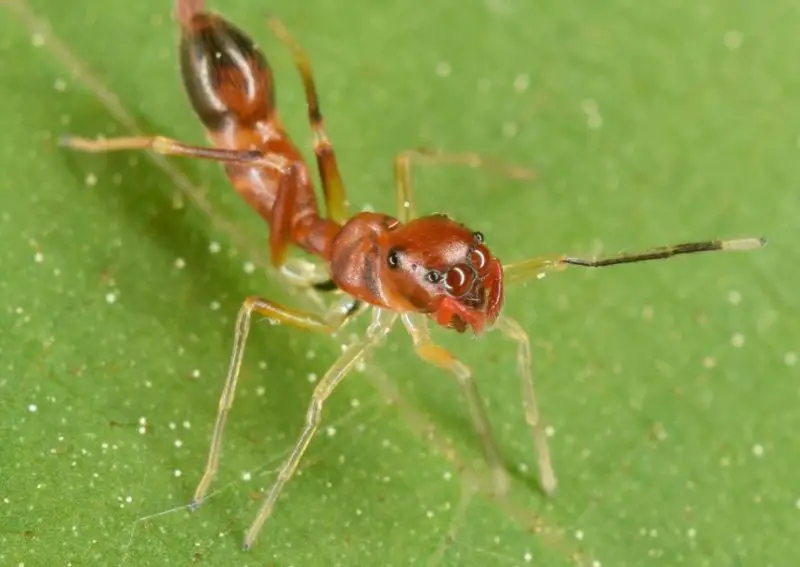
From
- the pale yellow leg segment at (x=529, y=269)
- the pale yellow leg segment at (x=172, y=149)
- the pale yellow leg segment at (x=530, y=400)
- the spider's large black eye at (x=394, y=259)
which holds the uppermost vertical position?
the pale yellow leg segment at (x=172, y=149)

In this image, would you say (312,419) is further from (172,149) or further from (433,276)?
(172,149)

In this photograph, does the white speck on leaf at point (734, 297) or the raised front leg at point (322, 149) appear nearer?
the raised front leg at point (322, 149)

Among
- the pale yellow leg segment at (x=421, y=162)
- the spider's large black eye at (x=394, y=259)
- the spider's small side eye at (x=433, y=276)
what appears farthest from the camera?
the pale yellow leg segment at (x=421, y=162)

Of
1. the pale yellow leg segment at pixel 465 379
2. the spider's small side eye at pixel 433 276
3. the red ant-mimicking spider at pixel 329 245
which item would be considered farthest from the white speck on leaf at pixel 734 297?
the spider's small side eye at pixel 433 276

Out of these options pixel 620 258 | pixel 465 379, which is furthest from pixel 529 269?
pixel 465 379

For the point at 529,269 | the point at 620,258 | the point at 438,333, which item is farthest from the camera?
the point at 438,333

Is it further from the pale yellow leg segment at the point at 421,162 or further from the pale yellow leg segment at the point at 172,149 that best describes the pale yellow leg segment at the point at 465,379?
the pale yellow leg segment at the point at 172,149

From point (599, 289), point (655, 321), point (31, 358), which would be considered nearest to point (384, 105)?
point (599, 289)

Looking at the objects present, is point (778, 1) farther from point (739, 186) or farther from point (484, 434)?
point (484, 434)
